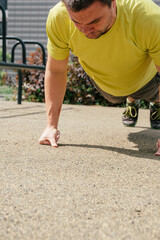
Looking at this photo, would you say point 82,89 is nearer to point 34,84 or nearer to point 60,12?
point 34,84

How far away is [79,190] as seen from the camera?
1.28 meters

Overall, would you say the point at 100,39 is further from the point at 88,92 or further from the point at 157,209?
the point at 88,92

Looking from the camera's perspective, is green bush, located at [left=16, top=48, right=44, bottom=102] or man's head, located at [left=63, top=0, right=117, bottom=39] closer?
man's head, located at [left=63, top=0, right=117, bottom=39]

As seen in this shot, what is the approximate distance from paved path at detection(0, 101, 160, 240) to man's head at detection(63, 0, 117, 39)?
2.31 feet

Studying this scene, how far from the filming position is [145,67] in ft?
7.29

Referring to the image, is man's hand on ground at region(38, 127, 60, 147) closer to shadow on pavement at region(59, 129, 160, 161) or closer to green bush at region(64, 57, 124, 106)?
shadow on pavement at region(59, 129, 160, 161)

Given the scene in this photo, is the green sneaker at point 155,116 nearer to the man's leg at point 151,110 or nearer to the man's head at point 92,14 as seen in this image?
the man's leg at point 151,110

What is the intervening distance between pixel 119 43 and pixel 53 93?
61 cm

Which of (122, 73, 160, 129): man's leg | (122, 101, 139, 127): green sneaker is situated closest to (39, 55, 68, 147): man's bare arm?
(122, 73, 160, 129): man's leg

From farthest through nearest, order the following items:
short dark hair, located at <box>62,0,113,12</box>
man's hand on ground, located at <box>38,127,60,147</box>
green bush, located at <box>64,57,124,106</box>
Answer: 1. green bush, located at <box>64,57,124,106</box>
2. man's hand on ground, located at <box>38,127,60,147</box>
3. short dark hair, located at <box>62,0,113,12</box>

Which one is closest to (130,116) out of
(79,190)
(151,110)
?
(151,110)

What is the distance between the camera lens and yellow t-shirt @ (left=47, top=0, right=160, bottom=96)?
5.80 feet

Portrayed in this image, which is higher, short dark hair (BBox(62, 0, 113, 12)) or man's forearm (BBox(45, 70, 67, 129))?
short dark hair (BBox(62, 0, 113, 12))

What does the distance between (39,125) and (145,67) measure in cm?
122
